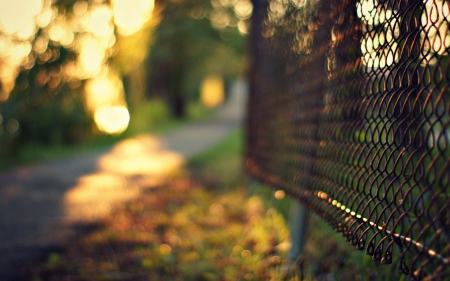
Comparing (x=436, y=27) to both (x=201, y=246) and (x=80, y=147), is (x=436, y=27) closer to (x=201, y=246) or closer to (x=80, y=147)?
(x=201, y=246)

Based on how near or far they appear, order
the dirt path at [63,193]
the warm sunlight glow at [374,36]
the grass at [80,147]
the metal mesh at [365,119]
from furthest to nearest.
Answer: the grass at [80,147]
the dirt path at [63,193]
the warm sunlight glow at [374,36]
the metal mesh at [365,119]

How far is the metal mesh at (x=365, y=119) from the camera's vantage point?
1.38 metres

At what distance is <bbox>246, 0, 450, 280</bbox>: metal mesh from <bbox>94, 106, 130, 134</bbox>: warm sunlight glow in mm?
6425

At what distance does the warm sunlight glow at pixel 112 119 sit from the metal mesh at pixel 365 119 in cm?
643

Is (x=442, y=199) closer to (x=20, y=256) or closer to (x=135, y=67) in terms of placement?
(x=20, y=256)

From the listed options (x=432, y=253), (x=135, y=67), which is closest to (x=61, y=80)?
(x=135, y=67)

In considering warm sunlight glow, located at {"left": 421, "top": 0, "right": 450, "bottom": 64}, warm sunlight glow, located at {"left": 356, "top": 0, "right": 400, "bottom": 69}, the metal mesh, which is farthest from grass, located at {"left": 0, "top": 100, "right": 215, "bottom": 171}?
warm sunlight glow, located at {"left": 421, "top": 0, "right": 450, "bottom": 64}

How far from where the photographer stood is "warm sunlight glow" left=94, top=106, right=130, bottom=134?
31.9ft

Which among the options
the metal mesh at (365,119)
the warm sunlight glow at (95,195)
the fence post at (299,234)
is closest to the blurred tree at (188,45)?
the warm sunlight glow at (95,195)

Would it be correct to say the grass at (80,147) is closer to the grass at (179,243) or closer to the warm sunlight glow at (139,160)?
the warm sunlight glow at (139,160)

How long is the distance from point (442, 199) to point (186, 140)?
9.83 metres

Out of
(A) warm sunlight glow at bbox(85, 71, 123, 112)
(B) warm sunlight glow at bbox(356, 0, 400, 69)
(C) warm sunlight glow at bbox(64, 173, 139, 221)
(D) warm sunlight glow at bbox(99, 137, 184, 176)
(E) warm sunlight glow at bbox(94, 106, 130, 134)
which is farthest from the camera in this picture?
(E) warm sunlight glow at bbox(94, 106, 130, 134)

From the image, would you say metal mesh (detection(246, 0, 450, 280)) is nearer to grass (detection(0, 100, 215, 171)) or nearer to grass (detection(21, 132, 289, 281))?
grass (detection(21, 132, 289, 281))

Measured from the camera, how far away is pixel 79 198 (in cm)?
497
